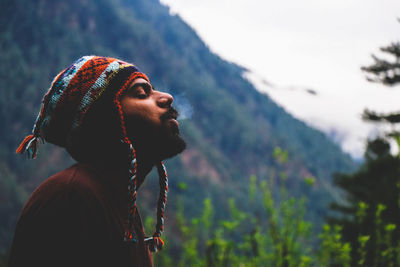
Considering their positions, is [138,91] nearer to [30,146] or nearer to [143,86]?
[143,86]

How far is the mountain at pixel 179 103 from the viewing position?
106ft

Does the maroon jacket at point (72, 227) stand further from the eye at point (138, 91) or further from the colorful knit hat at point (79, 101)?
the eye at point (138, 91)

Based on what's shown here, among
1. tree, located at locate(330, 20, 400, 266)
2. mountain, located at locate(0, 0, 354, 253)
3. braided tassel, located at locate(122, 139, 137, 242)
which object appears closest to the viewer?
braided tassel, located at locate(122, 139, 137, 242)

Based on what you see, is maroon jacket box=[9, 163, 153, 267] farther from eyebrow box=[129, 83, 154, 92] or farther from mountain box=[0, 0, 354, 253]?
mountain box=[0, 0, 354, 253]

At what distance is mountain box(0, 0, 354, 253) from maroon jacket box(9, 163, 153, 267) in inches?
37.7

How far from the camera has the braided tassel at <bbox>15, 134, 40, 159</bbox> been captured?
4.92ft

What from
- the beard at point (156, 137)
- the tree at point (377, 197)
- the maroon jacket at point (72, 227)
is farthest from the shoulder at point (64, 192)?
the tree at point (377, 197)

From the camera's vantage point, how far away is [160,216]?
165cm

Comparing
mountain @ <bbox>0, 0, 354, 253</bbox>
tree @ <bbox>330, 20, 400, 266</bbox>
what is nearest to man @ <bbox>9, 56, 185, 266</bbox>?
mountain @ <bbox>0, 0, 354, 253</bbox>

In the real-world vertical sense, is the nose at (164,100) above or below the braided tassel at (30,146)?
above

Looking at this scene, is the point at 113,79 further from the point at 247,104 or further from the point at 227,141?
the point at 247,104

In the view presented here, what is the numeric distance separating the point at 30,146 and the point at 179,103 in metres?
0.83

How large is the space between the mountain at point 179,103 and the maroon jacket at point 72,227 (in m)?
0.96

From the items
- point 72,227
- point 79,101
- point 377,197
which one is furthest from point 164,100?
point 377,197
